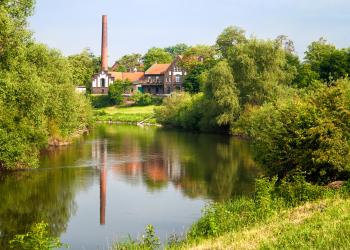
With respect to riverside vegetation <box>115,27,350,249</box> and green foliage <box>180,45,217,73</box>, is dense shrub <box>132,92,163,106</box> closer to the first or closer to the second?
green foliage <box>180,45,217,73</box>

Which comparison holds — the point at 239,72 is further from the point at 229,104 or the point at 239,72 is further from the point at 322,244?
the point at 322,244

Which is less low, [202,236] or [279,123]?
[279,123]

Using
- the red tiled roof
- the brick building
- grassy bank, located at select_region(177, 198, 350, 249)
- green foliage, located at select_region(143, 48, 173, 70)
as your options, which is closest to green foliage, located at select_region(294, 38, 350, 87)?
the brick building

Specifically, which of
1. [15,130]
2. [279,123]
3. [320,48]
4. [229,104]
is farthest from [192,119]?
[279,123]

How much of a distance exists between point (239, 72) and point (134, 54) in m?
100

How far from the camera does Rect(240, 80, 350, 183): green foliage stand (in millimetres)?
23438

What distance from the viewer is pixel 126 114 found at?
102250 millimetres

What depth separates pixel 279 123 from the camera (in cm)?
2669

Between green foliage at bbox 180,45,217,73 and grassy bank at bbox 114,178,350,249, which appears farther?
green foliage at bbox 180,45,217,73

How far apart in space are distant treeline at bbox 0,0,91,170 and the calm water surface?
1857 millimetres

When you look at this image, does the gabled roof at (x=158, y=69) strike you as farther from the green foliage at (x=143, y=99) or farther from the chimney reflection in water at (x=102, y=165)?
the chimney reflection in water at (x=102, y=165)

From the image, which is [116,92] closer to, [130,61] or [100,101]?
[100,101]

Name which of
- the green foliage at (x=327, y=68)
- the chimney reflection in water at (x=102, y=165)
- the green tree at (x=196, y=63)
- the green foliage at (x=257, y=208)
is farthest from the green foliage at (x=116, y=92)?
the green foliage at (x=257, y=208)

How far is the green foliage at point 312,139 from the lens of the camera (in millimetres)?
23438
